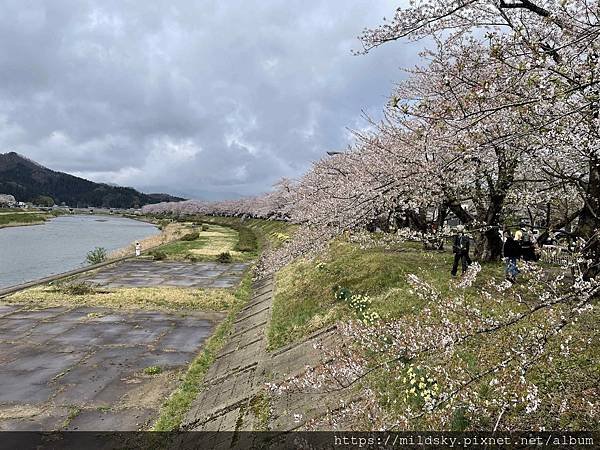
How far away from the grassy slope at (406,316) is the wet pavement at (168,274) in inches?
271

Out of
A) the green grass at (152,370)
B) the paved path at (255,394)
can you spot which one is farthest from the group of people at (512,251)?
the green grass at (152,370)

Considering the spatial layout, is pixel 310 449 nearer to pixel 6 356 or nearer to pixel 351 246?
pixel 6 356

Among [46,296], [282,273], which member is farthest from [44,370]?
[282,273]

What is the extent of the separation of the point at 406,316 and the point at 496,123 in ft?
14.7

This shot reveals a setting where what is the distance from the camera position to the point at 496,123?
273 inches

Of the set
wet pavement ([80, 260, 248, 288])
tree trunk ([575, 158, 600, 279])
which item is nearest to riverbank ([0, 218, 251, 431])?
wet pavement ([80, 260, 248, 288])

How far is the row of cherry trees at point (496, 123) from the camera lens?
15.5 feet

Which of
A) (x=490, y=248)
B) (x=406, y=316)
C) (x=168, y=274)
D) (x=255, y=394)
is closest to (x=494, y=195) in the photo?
(x=490, y=248)

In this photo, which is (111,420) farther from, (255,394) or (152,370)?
(255,394)

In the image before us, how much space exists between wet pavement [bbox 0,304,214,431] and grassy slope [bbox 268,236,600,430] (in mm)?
3444

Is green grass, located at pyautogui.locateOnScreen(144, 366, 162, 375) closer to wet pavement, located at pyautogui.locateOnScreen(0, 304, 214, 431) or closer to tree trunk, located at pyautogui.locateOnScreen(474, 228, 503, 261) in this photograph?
wet pavement, located at pyautogui.locateOnScreen(0, 304, 214, 431)

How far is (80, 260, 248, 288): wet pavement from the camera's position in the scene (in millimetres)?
25438

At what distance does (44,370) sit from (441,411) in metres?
11.1

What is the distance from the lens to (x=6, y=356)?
42.7 feet
